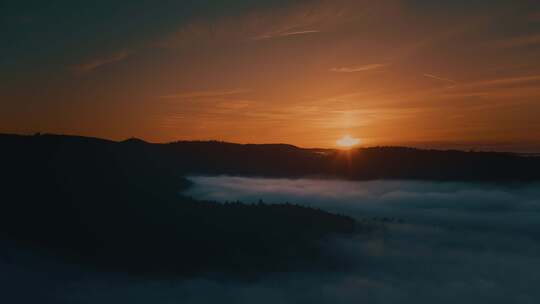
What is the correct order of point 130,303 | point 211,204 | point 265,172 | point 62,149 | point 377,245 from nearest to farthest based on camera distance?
point 130,303, point 211,204, point 62,149, point 377,245, point 265,172

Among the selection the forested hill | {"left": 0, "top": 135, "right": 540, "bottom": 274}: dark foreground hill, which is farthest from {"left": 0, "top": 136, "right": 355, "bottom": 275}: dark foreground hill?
the forested hill

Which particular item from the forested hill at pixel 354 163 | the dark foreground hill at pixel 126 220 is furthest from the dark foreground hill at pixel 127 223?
the forested hill at pixel 354 163

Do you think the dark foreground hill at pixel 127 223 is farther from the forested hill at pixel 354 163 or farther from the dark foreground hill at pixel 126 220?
the forested hill at pixel 354 163

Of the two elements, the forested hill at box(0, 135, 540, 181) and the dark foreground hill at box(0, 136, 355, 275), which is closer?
the dark foreground hill at box(0, 136, 355, 275)

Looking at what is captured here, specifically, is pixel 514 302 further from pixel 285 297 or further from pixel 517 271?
pixel 285 297

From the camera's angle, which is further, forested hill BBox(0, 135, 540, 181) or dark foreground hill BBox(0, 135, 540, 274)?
forested hill BBox(0, 135, 540, 181)

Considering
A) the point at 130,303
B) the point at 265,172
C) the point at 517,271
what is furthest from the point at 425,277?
the point at 265,172

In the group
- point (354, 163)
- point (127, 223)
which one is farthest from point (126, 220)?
point (354, 163)

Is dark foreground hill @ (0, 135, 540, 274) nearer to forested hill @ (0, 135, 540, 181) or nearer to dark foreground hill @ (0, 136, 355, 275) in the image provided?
dark foreground hill @ (0, 136, 355, 275)
